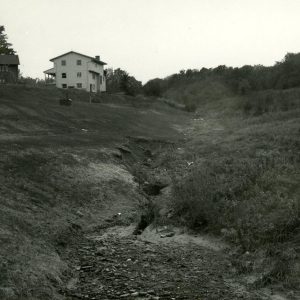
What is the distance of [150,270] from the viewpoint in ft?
43.3

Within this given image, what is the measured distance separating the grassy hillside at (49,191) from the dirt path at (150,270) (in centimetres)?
75

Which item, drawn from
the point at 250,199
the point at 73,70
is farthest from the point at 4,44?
the point at 250,199

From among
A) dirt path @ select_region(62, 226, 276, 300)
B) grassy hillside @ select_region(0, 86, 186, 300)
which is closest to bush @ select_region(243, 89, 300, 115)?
grassy hillside @ select_region(0, 86, 186, 300)

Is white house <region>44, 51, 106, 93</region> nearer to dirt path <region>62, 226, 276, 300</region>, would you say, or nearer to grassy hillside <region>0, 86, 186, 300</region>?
grassy hillside <region>0, 86, 186, 300</region>

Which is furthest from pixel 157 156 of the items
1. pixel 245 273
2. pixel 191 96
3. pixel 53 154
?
pixel 191 96

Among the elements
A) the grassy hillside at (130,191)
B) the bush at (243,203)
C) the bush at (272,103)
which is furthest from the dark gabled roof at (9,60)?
the bush at (243,203)

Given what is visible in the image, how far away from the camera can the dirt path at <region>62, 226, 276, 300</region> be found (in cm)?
1173

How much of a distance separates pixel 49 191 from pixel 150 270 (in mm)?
8021

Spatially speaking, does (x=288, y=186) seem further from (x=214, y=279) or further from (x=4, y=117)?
(x=4, y=117)

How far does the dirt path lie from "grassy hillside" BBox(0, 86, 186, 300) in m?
0.75

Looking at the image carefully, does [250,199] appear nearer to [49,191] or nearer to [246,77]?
[49,191]

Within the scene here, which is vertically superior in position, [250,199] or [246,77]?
[246,77]

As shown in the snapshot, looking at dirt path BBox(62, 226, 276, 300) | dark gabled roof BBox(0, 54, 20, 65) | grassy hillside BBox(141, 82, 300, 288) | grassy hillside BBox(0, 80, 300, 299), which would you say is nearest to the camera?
dirt path BBox(62, 226, 276, 300)

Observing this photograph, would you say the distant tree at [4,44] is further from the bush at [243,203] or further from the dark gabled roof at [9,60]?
the bush at [243,203]
